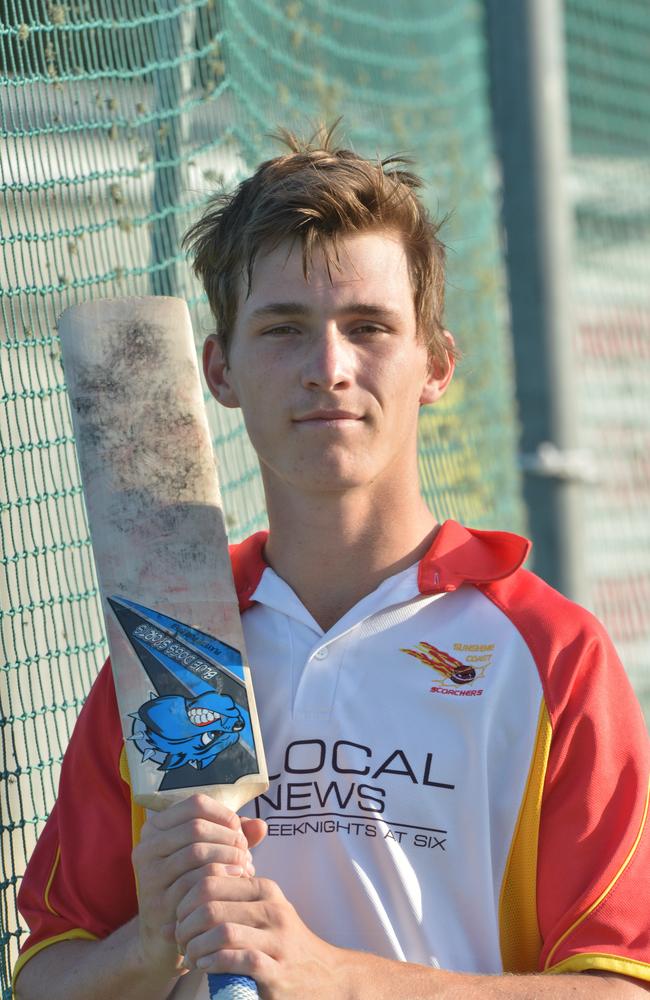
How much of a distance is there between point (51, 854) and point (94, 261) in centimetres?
122

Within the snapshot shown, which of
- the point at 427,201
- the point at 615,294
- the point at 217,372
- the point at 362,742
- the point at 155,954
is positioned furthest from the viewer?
the point at 615,294

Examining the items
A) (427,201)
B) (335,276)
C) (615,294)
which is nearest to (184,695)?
(335,276)

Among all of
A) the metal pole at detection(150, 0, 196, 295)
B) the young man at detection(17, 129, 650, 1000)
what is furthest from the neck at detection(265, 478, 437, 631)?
the metal pole at detection(150, 0, 196, 295)

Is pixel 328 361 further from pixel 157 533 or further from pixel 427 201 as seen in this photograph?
pixel 427 201

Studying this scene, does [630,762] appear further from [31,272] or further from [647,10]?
[647,10]

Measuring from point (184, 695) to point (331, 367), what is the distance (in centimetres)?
48

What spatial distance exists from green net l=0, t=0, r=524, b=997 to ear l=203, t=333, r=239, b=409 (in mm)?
465

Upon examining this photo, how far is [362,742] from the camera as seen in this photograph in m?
1.81

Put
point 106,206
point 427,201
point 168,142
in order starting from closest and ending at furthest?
1. point 106,206
2. point 168,142
3. point 427,201

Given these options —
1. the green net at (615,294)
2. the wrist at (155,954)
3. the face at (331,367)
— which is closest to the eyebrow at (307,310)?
the face at (331,367)

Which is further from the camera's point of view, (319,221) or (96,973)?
(319,221)

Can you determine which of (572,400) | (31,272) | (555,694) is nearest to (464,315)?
(572,400)

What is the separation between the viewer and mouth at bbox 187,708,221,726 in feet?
5.94

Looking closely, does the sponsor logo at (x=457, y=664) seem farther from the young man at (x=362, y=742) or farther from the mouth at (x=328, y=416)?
the mouth at (x=328, y=416)
